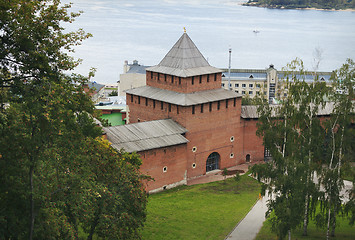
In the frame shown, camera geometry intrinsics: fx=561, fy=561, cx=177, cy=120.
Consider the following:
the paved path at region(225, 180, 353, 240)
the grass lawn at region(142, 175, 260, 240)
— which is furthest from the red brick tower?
the paved path at region(225, 180, 353, 240)

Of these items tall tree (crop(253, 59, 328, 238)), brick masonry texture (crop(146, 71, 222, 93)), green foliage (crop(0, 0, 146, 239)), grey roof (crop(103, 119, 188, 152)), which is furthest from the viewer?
brick masonry texture (crop(146, 71, 222, 93))

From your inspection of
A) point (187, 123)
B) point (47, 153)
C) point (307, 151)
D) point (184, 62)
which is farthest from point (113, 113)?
point (47, 153)

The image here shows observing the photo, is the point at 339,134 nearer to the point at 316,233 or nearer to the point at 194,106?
the point at 316,233

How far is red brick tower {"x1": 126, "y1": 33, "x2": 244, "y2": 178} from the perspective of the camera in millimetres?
31125

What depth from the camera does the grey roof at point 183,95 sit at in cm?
3086

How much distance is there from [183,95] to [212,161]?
447cm

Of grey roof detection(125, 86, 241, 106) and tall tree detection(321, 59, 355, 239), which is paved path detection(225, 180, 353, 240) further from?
grey roof detection(125, 86, 241, 106)

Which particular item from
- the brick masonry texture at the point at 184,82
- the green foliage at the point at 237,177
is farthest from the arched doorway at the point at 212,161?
the brick masonry texture at the point at 184,82

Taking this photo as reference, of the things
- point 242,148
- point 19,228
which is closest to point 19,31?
point 19,228

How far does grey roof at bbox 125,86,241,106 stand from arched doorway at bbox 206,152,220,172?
3.39 m

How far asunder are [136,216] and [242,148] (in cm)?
1734

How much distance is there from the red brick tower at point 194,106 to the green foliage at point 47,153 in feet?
44.0

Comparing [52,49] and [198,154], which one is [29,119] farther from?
[198,154]

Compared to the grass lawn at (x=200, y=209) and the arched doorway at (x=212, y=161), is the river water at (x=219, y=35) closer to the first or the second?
the arched doorway at (x=212, y=161)
